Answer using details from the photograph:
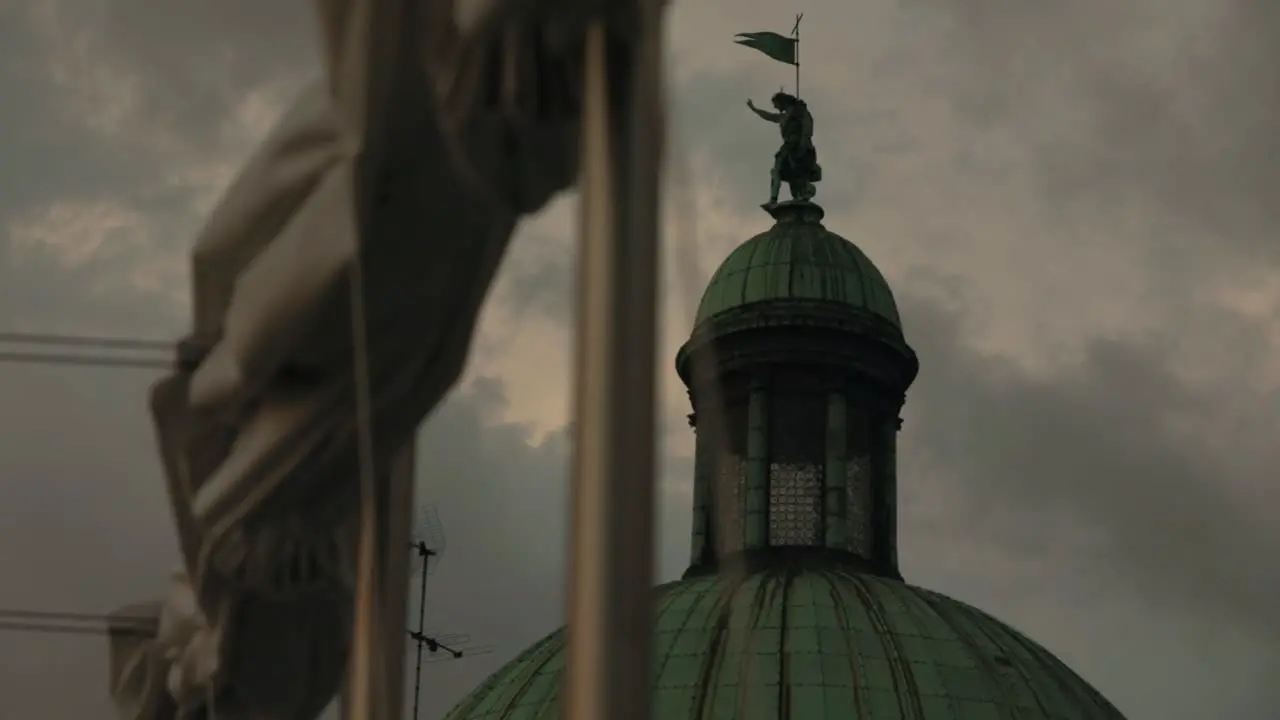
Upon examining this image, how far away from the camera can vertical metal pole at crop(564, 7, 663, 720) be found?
19.4ft

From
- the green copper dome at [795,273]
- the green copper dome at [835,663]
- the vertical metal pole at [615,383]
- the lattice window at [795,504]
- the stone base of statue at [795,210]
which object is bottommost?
the vertical metal pole at [615,383]

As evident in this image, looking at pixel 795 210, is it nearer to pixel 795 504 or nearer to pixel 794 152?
pixel 794 152

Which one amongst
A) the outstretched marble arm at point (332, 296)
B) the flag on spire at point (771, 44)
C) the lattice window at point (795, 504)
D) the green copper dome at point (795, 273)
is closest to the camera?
the outstretched marble arm at point (332, 296)

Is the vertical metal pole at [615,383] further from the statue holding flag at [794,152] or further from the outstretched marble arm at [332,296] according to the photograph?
the statue holding flag at [794,152]

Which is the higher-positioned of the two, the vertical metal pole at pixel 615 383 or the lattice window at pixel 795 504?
the lattice window at pixel 795 504

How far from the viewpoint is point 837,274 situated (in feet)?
125

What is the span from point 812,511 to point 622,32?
31299 mm

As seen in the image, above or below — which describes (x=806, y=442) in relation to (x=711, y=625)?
above

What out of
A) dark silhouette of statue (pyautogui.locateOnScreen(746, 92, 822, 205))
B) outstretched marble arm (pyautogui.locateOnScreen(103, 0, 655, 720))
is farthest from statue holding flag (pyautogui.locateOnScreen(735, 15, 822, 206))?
outstretched marble arm (pyautogui.locateOnScreen(103, 0, 655, 720))

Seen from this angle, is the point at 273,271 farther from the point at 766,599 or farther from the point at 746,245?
the point at 746,245

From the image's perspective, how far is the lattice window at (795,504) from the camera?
36.7 metres

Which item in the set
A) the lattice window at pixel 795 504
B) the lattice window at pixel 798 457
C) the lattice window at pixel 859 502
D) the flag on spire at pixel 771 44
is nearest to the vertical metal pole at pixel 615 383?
the flag on spire at pixel 771 44

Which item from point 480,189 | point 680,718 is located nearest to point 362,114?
point 480,189

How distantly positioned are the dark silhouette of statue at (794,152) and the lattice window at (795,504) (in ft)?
14.8
